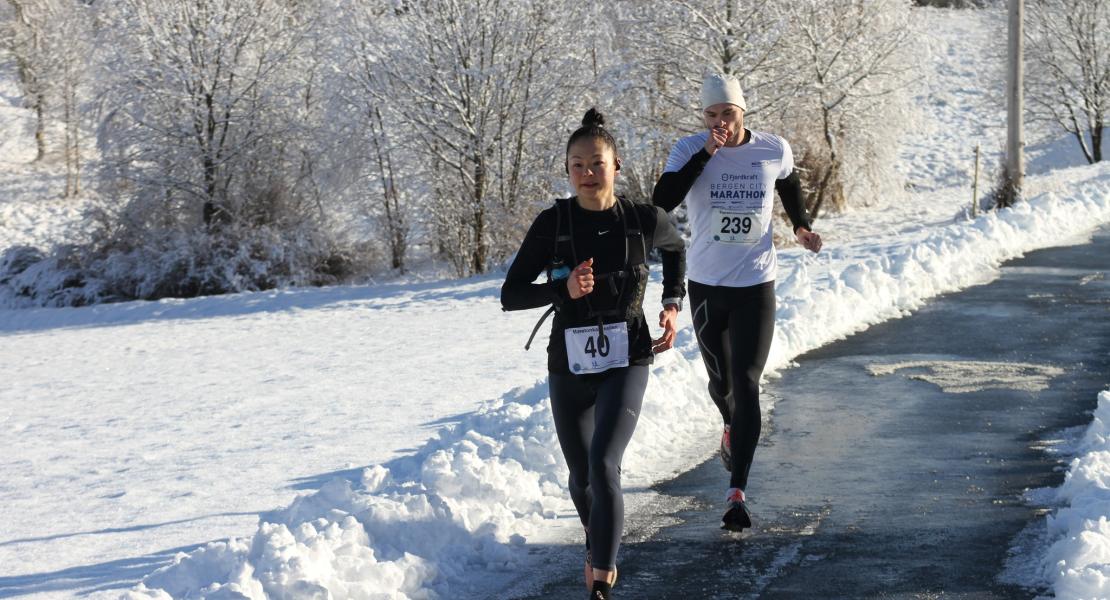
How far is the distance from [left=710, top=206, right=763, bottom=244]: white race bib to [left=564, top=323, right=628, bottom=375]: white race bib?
5.20 feet

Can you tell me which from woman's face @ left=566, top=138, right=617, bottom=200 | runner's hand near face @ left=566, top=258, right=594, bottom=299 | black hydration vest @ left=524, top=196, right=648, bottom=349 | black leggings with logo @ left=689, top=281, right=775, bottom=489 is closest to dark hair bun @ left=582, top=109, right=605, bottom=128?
woman's face @ left=566, top=138, right=617, bottom=200

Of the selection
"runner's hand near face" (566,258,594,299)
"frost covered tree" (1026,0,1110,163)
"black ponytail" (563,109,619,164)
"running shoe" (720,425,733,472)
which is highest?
"frost covered tree" (1026,0,1110,163)

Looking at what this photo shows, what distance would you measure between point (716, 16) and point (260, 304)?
8.92m

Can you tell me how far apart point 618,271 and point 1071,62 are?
47642mm

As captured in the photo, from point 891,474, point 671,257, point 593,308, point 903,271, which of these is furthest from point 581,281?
point 903,271

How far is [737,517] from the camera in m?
6.08

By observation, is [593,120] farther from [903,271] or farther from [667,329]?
[903,271]

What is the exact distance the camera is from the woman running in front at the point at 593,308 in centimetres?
499

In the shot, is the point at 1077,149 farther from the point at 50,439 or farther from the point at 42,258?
the point at 50,439

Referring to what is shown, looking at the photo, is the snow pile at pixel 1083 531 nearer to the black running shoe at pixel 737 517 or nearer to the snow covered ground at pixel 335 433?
the snow covered ground at pixel 335 433

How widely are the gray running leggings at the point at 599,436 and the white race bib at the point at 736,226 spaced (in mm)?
1517

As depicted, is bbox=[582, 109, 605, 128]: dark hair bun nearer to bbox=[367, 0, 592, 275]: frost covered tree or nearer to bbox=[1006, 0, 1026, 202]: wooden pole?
bbox=[367, 0, 592, 275]: frost covered tree

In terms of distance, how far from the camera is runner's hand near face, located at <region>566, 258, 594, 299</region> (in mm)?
4809

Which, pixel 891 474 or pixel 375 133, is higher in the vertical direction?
pixel 375 133
